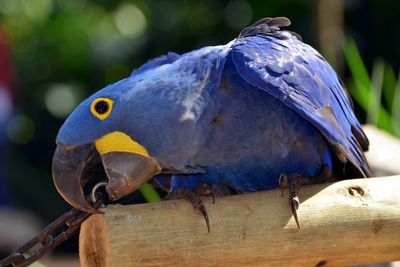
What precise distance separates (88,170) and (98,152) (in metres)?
0.05

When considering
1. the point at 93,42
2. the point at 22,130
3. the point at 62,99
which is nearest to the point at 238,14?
the point at 93,42

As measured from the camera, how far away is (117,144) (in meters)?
2.06

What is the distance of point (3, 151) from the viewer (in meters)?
4.98

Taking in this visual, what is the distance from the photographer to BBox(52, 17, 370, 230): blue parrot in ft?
6.72

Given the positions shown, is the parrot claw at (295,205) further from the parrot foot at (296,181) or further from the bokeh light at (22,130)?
the bokeh light at (22,130)

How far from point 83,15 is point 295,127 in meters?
3.65

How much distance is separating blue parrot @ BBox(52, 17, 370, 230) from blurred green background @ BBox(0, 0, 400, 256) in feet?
8.47

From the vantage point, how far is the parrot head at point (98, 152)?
202cm

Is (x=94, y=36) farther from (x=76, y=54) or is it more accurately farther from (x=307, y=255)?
(x=307, y=255)

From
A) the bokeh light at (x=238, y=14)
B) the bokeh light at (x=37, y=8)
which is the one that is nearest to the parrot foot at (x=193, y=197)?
the bokeh light at (x=238, y=14)

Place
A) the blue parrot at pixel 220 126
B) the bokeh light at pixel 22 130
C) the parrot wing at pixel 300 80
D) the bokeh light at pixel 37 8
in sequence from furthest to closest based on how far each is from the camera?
the bokeh light at pixel 37 8
the bokeh light at pixel 22 130
the parrot wing at pixel 300 80
the blue parrot at pixel 220 126

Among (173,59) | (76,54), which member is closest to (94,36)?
(76,54)

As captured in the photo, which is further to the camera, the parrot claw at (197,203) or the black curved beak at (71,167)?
the black curved beak at (71,167)

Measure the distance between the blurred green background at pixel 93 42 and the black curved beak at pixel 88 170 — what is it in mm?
2912
